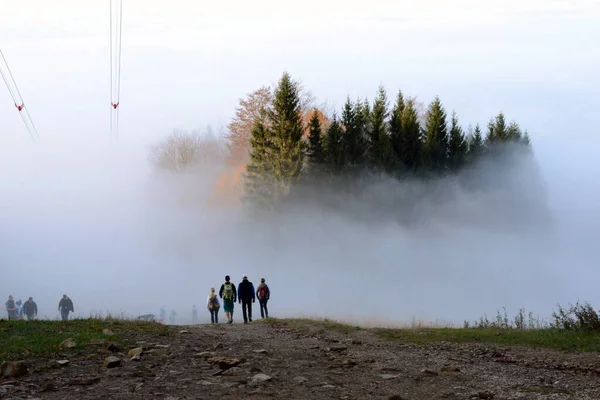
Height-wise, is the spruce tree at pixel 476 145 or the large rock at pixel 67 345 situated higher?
the spruce tree at pixel 476 145

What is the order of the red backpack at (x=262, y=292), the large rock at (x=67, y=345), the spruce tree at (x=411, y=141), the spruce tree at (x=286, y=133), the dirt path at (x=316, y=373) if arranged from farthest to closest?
the spruce tree at (x=411, y=141) < the spruce tree at (x=286, y=133) < the red backpack at (x=262, y=292) < the large rock at (x=67, y=345) < the dirt path at (x=316, y=373)

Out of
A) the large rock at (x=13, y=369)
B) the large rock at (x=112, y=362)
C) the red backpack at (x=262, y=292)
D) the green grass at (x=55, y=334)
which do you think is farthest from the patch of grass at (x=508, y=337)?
the large rock at (x=13, y=369)

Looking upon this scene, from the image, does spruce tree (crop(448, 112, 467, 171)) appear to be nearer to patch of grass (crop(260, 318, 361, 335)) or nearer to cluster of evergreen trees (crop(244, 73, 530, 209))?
cluster of evergreen trees (crop(244, 73, 530, 209))

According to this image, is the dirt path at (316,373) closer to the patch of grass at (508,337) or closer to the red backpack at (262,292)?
the patch of grass at (508,337)

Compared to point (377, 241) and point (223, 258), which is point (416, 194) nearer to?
point (377, 241)

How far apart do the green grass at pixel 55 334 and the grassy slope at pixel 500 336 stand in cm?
568

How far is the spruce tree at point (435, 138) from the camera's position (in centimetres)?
6850

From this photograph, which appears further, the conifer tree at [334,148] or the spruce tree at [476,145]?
the spruce tree at [476,145]

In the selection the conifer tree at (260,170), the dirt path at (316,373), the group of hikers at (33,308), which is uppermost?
the conifer tree at (260,170)

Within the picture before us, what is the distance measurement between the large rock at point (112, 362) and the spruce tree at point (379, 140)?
53132 millimetres

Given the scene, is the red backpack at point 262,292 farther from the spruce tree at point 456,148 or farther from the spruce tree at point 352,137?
the spruce tree at point 456,148

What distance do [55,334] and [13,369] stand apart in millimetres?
4999

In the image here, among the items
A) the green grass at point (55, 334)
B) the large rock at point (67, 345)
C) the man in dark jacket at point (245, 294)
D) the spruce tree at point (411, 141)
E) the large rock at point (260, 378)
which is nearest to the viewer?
the large rock at point (260, 378)

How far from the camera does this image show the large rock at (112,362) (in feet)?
39.3
